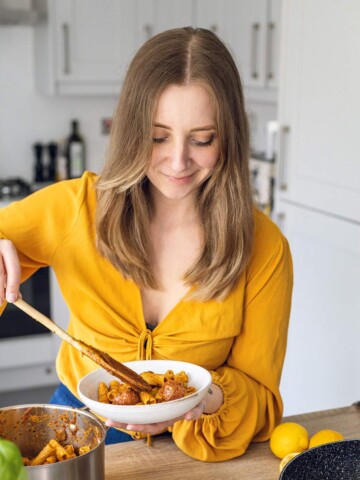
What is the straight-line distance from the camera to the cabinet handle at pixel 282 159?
8.27 ft

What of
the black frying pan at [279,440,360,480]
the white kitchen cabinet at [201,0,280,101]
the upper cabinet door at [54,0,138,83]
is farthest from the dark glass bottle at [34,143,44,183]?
the black frying pan at [279,440,360,480]

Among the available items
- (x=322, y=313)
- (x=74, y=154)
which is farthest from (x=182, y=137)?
(x=74, y=154)

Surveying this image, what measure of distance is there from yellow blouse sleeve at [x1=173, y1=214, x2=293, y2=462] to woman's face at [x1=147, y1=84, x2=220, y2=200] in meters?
0.22

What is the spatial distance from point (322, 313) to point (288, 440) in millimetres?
1272

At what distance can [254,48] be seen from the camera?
3076 mm

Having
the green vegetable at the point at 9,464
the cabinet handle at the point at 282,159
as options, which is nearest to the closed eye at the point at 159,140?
the green vegetable at the point at 9,464

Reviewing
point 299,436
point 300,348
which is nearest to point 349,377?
point 300,348

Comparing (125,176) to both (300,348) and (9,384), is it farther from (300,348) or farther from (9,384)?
(9,384)

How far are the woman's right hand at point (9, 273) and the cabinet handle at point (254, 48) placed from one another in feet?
6.83

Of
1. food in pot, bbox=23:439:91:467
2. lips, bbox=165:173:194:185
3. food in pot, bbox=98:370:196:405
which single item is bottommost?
food in pot, bbox=23:439:91:467

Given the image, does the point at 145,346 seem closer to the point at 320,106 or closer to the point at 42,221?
the point at 42,221

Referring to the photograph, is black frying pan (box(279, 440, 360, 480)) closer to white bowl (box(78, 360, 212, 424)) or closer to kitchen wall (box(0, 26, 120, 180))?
white bowl (box(78, 360, 212, 424))

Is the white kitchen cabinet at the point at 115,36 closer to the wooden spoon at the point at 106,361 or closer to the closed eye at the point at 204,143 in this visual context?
the closed eye at the point at 204,143

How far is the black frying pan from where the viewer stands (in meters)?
0.97
